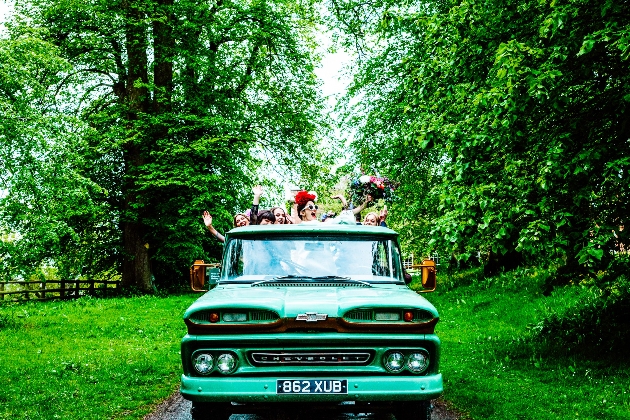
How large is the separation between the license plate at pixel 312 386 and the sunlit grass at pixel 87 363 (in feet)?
10.2

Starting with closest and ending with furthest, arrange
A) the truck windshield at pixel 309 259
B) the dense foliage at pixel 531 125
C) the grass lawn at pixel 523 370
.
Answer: the truck windshield at pixel 309 259 → the grass lawn at pixel 523 370 → the dense foliage at pixel 531 125

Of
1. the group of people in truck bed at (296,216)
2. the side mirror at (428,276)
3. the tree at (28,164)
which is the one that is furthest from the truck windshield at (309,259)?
the tree at (28,164)

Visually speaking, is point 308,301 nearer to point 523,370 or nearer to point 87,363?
point 523,370

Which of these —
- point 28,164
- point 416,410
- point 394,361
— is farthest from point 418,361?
point 28,164

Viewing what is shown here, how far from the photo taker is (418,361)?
5.55 meters

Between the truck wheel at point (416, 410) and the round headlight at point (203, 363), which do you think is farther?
the truck wheel at point (416, 410)

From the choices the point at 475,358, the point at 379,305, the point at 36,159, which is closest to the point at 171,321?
the point at 36,159

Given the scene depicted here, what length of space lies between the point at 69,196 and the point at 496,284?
480 inches

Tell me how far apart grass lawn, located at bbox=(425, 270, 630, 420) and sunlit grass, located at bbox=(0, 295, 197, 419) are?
4223 mm

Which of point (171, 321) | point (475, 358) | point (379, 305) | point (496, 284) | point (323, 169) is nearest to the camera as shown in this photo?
point (379, 305)

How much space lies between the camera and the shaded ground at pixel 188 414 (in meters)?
7.36

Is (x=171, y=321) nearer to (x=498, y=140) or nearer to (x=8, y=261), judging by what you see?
(x=8, y=261)

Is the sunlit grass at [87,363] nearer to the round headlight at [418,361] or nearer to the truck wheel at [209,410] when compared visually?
the truck wheel at [209,410]

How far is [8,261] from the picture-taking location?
14.8 m
